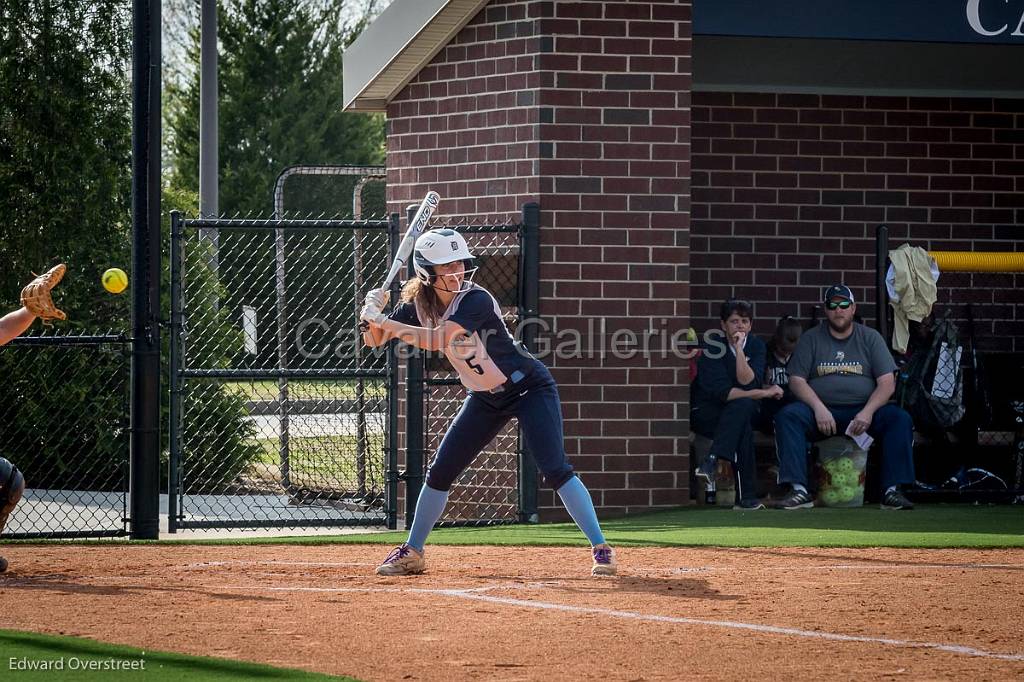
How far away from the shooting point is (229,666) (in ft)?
18.4

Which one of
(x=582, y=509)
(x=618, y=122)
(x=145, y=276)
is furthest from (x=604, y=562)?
(x=618, y=122)

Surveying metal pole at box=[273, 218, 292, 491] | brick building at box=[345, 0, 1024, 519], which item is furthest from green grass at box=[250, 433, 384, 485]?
brick building at box=[345, 0, 1024, 519]

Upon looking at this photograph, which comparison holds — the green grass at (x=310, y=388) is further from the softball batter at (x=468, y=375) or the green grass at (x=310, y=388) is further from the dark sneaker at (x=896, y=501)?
the dark sneaker at (x=896, y=501)

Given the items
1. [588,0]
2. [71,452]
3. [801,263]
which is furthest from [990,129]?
[71,452]

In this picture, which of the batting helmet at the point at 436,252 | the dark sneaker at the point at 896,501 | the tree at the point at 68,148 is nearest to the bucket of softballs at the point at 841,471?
the dark sneaker at the point at 896,501

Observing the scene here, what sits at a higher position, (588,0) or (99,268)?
(588,0)

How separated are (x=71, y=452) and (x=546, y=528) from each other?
5.16 metres

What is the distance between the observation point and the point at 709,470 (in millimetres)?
11172

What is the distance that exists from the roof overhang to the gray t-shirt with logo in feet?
11.8

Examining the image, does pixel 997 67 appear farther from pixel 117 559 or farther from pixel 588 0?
pixel 117 559

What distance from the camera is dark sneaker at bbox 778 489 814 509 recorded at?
10977 millimetres

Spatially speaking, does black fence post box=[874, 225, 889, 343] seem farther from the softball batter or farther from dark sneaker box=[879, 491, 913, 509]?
the softball batter

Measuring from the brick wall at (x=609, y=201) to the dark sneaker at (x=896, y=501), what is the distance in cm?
149

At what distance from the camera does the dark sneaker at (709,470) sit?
11.2 meters
